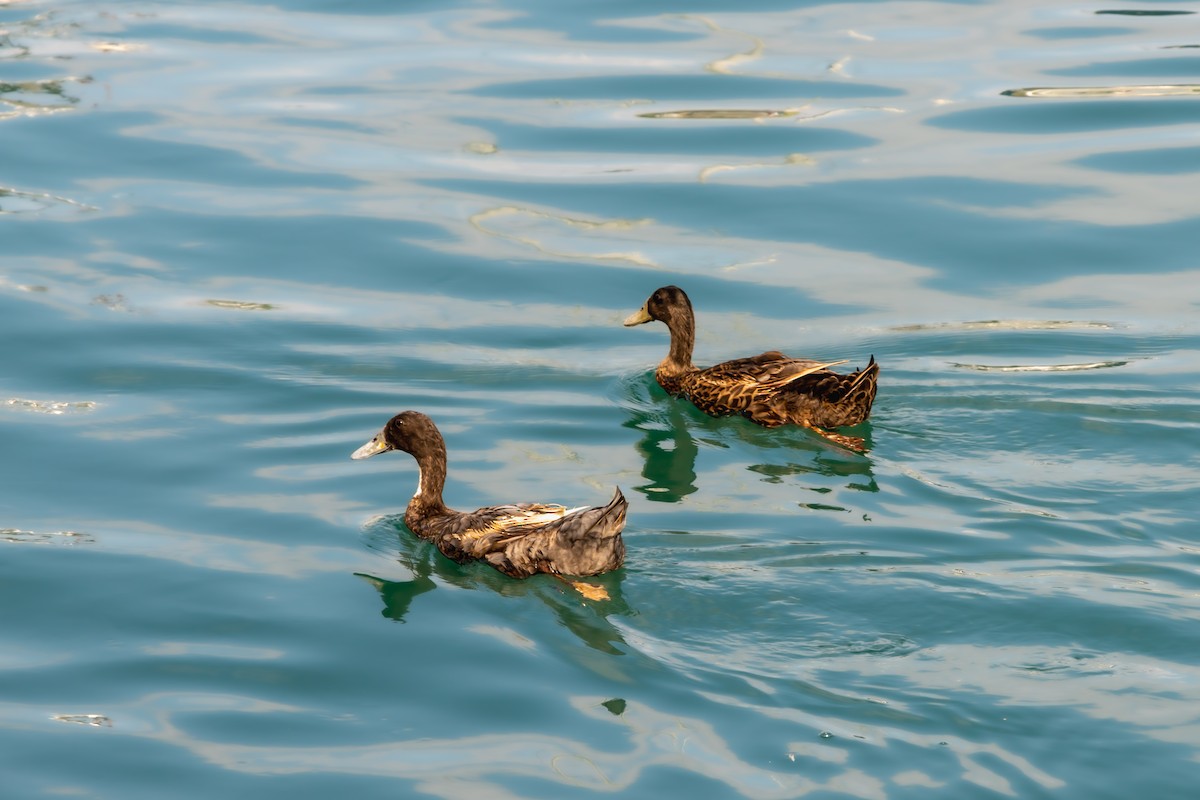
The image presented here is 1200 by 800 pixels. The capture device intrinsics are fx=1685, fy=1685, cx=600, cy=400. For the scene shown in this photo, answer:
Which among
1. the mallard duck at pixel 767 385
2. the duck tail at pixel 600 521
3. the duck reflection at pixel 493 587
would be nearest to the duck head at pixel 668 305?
the mallard duck at pixel 767 385

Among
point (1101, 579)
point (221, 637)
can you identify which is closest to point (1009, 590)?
point (1101, 579)

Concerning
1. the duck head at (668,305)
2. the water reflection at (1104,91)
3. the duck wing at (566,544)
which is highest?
the water reflection at (1104,91)

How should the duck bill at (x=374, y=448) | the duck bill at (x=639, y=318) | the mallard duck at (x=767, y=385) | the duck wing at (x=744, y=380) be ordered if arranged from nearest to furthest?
the duck bill at (x=374, y=448) < the mallard duck at (x=767, y=385) < the duck wing at (x=744, y=380) < the duck bill at (x=639, y=318)

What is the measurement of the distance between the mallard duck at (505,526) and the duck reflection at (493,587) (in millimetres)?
71

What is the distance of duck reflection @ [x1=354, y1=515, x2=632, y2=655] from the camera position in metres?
9.46

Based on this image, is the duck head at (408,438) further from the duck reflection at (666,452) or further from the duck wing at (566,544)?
the duck reflection at (666,452)

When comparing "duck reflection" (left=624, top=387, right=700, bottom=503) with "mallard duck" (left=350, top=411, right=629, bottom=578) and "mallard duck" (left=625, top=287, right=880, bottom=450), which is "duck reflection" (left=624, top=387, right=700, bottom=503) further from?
"mallard duck" (left=350, top=411, right=629, bottom=578)

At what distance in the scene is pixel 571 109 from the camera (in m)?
20.6

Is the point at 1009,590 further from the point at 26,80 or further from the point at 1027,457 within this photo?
the point at 26,80

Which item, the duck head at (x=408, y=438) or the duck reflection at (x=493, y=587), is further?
the duck head at (x=408, y=438)

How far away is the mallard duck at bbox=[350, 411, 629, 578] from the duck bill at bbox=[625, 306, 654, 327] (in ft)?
11.3

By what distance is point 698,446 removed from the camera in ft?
42.0

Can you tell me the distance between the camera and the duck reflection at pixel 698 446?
11.7 m

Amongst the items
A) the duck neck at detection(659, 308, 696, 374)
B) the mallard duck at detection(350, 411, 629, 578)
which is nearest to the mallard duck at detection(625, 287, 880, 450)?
the duck neck at detection(659, 308, 696, 374)
